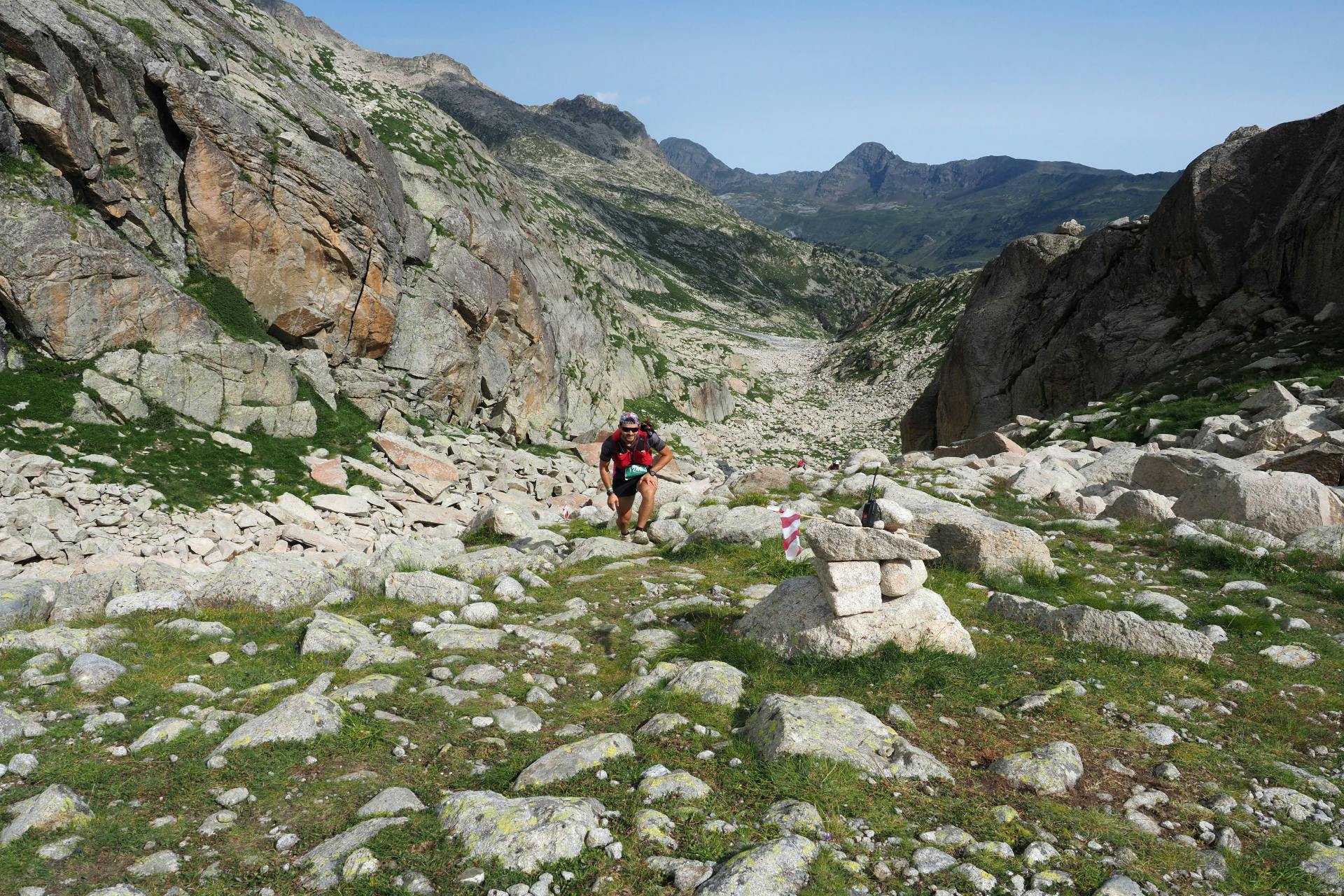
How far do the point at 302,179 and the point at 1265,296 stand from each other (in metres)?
42.9

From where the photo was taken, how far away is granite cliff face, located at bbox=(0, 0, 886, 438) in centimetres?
2281

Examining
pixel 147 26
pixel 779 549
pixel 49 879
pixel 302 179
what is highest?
pixel 147 26

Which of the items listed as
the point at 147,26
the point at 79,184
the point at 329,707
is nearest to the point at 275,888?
the point at 329,707

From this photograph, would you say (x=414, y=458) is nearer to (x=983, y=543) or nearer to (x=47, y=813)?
(x=983, y=543)

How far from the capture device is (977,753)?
256 inches

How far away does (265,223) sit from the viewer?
29375 mm

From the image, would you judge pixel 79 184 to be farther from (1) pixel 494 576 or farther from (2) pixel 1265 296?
(2) pixel 1265 296

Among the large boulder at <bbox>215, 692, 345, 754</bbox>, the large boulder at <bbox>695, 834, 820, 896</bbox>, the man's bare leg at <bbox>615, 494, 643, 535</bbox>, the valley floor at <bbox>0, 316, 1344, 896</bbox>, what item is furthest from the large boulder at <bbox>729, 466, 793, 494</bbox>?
the large boulder at <bbox>695, 834, 820, 896</bbox>

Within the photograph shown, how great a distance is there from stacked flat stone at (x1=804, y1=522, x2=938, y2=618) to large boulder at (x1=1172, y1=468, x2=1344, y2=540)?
33.4 feet

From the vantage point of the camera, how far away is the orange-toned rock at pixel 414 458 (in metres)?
29.0

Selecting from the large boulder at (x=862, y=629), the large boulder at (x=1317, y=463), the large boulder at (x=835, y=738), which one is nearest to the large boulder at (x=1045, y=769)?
the large boulder at (x=835, y=738)

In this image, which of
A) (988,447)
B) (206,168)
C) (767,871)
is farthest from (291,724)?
(206,168)

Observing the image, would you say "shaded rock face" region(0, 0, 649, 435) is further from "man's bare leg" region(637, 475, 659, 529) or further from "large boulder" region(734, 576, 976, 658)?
"large boulder" region(734, 576, 976, 658)

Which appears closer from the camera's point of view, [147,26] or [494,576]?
[494,576]
